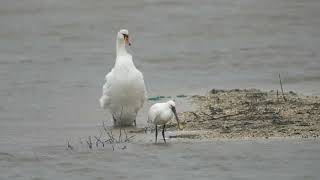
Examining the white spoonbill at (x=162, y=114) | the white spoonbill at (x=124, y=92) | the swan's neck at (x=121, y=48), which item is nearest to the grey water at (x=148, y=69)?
the white spoonbill at (x=124, y=92)

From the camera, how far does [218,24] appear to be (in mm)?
25125

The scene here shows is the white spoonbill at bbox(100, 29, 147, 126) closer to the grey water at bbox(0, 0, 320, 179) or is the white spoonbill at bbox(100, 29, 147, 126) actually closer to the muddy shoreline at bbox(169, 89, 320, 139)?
the grey water at bbox(0, 0, 320, 179)

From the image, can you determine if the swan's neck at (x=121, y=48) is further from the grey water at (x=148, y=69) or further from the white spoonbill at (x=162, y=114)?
the white spoonbill at (x=162, y=114)

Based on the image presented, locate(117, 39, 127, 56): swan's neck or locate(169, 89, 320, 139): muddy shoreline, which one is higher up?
locate(117, 39, 127, 56): swan's neck

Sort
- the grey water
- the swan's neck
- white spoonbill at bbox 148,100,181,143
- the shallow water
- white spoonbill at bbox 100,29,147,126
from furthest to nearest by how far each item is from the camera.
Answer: the swan's neck < white spoonbill at bbox 100,29,147,126 < white spoonbill at bbox 148,100,181,143 < the grey water < the shallow water

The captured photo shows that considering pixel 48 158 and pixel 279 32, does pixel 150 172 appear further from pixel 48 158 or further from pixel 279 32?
pixel 279 32

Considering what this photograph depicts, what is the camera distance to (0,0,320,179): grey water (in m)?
13.5

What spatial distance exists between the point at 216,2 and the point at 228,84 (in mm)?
8338

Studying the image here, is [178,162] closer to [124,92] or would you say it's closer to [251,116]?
[251,116]

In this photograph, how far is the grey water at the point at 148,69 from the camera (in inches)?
530

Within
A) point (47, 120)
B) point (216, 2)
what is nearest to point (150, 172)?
point (47, 120)

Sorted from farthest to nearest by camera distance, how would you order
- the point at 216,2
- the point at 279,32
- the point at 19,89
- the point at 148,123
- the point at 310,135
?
the point at 216,2, the point at 279,32, the point at 19,89, the point at 148,123, the point at 310,135

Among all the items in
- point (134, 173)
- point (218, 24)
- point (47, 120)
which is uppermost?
point (218, 24)

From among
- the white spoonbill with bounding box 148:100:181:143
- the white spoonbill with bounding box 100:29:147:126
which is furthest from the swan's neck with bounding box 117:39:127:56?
the white spoonbill with bounding box 148:100:181:143
